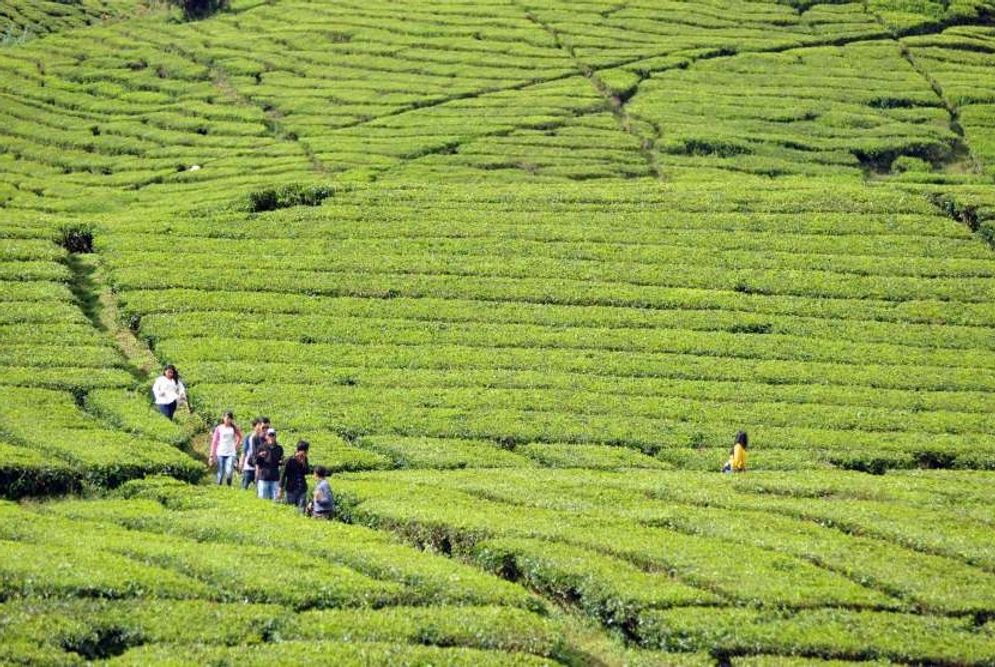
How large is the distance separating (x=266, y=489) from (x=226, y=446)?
1.96 metres

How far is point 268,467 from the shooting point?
97.6 ft

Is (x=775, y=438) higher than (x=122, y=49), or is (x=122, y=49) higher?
(x=122, y=49)

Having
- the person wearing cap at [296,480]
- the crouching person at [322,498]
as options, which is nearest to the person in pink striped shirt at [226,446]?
the person wearing cap at [296,480]

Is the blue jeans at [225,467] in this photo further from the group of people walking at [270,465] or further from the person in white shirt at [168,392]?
the person in white shirt at [168,392]

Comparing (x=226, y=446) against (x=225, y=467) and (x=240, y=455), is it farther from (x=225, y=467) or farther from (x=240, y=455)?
(x=240, y=455)

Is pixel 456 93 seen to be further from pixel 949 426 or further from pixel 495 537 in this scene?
pixel 495 537

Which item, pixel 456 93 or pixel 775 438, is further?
pixel 456 93

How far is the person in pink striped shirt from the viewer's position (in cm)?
3127

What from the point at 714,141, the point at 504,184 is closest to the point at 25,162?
the point at 504,184

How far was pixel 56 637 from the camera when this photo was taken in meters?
20.7

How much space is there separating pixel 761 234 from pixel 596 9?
3615 cm

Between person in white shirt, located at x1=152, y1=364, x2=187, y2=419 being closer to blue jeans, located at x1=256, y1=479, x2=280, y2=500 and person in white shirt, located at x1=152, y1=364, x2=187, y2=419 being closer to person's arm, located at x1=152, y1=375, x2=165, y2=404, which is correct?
person's arm, located at x1=152, y1=375, x2=165, y2=404

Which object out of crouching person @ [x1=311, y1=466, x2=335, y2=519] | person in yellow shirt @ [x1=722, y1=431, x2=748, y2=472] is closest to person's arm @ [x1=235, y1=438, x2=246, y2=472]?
crouching person @ [x1=311, y1=466, x2=335, y2=519]

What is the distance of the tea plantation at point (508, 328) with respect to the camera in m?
23.7
